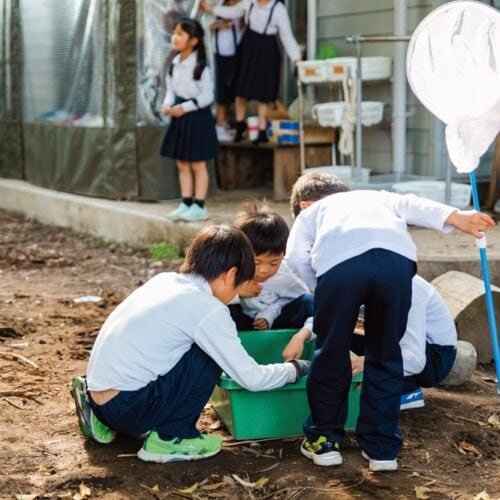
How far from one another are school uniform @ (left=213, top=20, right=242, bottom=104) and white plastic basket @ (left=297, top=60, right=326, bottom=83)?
663 mm

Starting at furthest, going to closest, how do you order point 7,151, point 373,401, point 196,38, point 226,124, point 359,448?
point 7,151, point 226,124, point 196,38, point 359,448, point 373,401

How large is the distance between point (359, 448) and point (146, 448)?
87cm

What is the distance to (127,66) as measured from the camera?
8.43 m

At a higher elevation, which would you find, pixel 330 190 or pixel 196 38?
pixel 196 38

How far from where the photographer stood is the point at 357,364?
400 cm

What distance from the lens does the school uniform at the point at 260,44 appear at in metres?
8.45

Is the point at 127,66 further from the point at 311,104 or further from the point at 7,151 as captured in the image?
the point at 7,151

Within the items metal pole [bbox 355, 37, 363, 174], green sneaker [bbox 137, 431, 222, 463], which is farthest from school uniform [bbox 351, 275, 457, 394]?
metal pole [bbox 355, 37, 363, 174]

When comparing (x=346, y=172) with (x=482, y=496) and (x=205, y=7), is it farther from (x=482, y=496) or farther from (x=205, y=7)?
(x=482, y=496)

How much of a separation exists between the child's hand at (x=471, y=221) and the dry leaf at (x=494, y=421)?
1.08m

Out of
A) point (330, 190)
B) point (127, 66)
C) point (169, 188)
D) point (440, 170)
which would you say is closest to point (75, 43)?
point (127, 66)

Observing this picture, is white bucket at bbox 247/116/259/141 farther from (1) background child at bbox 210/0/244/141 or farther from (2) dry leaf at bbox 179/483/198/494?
(2) dry leaf at bbox 179/483/198/494

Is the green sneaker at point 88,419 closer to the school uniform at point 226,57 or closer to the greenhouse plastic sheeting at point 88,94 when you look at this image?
the greenhouse plastic sheeting at point 88,94

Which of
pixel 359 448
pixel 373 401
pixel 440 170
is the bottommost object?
pixel 359 448
